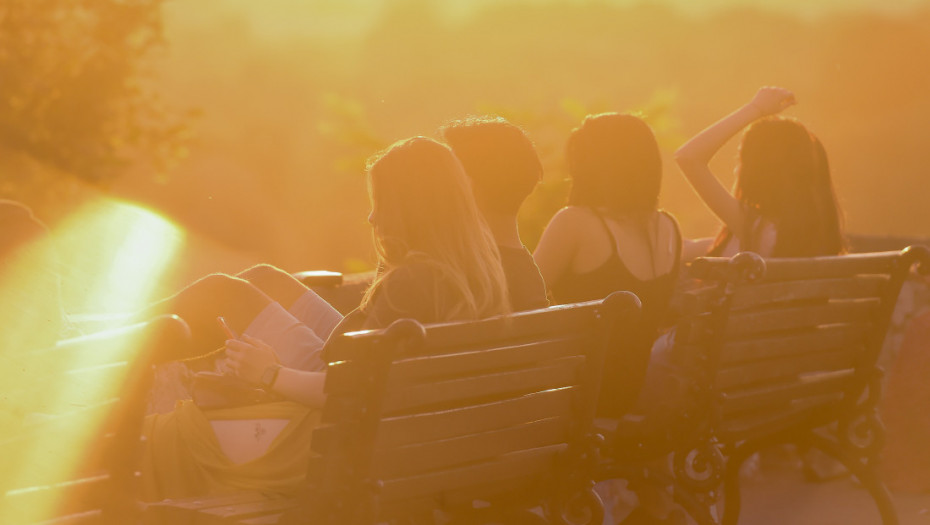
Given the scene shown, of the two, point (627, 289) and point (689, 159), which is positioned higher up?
point (689, 159)

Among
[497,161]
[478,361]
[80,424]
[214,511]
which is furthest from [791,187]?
[80,424]

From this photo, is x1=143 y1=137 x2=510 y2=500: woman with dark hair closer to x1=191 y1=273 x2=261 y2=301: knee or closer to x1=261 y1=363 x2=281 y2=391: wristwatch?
x1=261 y1=363 x2=281 y2=391: wristwatch

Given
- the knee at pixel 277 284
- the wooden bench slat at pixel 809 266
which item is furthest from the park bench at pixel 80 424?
the wooden bench slat at pixel 809 266

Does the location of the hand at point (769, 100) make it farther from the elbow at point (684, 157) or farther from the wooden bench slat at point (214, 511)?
the wooden bench slat at point (214, 511)

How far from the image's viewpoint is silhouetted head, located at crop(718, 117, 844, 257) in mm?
5078

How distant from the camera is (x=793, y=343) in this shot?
14.5 feet

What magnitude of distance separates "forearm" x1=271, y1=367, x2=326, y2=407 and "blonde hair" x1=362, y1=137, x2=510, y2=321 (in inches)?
9.3

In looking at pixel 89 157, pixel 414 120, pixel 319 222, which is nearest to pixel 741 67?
pixel 414 120

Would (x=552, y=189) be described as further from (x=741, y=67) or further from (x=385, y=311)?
(x=741, y=67)

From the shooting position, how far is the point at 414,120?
40.4 meters

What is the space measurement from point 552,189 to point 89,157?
25.6 ft

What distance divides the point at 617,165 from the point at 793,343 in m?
0.84

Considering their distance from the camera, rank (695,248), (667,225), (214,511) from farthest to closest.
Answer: (695,248), (667,225), (214,511)

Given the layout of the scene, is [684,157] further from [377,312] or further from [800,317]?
[377,312]
